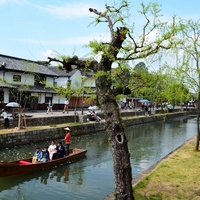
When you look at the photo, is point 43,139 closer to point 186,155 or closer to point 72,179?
point 72,179

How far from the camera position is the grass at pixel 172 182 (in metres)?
11.5

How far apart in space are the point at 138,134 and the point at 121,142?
2865cm

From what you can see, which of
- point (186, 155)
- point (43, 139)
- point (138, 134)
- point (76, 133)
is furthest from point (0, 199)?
point (138, 134)

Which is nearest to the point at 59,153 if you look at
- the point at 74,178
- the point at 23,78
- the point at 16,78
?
the point at 74,178

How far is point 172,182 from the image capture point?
13125 mm

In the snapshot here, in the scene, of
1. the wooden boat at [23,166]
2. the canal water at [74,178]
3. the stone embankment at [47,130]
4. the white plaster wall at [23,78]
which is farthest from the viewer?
the white plaster wall at [23,78]

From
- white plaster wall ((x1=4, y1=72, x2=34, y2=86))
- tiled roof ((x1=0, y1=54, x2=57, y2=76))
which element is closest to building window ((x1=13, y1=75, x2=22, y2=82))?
white plaster wall ((x1=4, y1=72, x2=34, y2=86))

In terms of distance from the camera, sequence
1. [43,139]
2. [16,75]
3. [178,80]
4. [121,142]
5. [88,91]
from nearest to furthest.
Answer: [121,142], [88,91], [178,80], [43,139], [16,75]

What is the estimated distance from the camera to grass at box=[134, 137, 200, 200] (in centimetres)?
1152

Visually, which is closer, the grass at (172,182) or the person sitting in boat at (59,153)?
the grass at (172,182)

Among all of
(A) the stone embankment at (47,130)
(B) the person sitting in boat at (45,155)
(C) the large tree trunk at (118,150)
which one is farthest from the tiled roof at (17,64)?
(C) the large tree trunk at (118,150)

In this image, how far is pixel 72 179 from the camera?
1691 cm

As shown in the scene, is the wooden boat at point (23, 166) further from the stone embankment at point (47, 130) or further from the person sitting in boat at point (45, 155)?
the stone embankment at point (47, 130)

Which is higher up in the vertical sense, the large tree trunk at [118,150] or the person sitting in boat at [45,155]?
the large tree trunk at [118,150]
